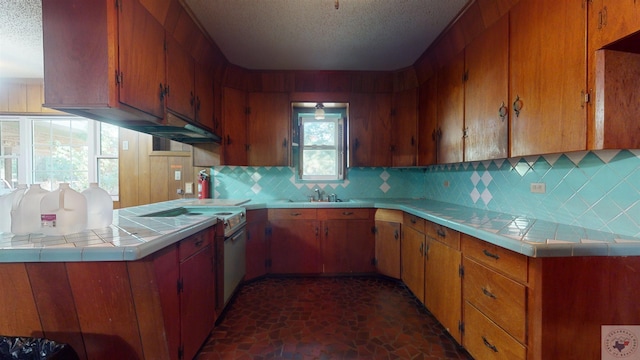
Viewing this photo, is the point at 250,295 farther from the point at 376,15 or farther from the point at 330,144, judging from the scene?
the point at 376,15

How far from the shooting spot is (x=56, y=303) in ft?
3.51

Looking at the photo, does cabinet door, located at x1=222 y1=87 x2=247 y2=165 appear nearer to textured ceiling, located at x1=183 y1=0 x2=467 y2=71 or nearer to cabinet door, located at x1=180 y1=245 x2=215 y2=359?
textured ceiling, located at x1=183 y1=0 x2=467 y2=71

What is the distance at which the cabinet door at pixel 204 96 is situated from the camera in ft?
7.50

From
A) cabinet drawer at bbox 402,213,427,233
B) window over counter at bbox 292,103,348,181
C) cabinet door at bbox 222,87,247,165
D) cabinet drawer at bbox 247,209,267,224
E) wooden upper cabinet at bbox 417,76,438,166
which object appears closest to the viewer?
cabinet drawer at bbox 402,213,427,233

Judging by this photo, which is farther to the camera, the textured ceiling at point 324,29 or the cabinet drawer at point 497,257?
the textured ceiling at point 324,29

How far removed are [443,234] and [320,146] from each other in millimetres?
2010

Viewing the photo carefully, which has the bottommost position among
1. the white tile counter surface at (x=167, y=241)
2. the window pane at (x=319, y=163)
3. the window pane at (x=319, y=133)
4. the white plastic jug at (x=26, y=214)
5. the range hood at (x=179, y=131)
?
the white tile counter surface at (x=167, y=241)

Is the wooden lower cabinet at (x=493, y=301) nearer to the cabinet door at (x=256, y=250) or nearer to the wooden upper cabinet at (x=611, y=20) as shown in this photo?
the wooden upper cabinet at (x=611, y=20)

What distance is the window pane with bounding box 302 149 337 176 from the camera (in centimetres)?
337

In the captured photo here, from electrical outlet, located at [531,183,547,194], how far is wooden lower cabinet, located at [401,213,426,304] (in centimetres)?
78

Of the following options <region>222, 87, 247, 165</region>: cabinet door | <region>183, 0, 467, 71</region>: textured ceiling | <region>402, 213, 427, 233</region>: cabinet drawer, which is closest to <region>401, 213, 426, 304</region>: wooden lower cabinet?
<region>402, 213, 427, 233</region>: cabinet drawer

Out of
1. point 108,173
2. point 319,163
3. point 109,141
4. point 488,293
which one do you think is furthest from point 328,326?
point 109,141

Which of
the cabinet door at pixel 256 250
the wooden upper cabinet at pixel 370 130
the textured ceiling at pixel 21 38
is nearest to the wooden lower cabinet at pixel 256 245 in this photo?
the cabinet door at pixel 256 250

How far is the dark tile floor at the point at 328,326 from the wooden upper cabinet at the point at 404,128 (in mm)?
1461
